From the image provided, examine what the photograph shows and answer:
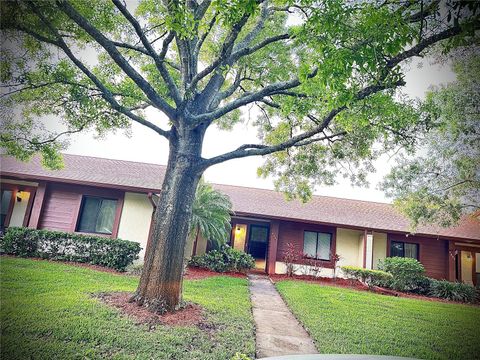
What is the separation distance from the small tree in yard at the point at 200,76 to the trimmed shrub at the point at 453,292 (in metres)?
8.60

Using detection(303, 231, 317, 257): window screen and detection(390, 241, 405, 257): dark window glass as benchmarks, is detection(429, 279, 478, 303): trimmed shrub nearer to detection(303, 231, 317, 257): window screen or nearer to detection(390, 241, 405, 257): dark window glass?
detection(390, 241, 405, 257): dark window glass

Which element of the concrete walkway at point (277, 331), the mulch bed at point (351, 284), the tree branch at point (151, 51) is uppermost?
Answer: the tree branch at point (151, 51)

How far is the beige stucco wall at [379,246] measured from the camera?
1654cm

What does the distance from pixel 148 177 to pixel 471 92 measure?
15.5 meters

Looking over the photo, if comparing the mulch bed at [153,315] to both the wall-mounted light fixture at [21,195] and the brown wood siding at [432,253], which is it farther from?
the brown wood siding at [432,253]

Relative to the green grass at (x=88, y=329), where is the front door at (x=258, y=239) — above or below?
above

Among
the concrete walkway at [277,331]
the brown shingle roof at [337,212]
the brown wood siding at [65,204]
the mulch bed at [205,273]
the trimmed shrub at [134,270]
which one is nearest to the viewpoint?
the concrete walkway at [277,331]

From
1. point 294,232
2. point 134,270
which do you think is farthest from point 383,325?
point 294,232

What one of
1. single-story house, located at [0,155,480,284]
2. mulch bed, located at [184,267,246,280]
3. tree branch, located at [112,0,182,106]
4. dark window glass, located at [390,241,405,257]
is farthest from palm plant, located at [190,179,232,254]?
dark window glass, located at [390,241,405,257]

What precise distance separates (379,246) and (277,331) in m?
13.0

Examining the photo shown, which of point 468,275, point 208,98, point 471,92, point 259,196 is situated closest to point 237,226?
point 259,196

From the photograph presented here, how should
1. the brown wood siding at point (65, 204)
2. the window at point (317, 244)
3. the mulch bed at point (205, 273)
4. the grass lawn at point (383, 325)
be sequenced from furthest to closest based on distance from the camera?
the window at point (317, 244), the brown wood siding at point (65, 204), the mulch bed at point (205, 273), the grass lawn at point (383, 325)

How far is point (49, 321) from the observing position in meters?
4.62

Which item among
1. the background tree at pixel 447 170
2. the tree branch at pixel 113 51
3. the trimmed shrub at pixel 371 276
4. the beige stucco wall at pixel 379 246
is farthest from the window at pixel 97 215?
the beige stucco wall at pixel 379 246
